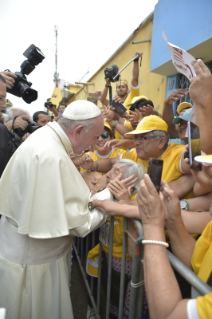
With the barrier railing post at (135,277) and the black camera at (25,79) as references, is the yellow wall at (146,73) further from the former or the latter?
the barrier railing post at (135,277)

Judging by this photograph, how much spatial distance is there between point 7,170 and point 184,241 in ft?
4.61

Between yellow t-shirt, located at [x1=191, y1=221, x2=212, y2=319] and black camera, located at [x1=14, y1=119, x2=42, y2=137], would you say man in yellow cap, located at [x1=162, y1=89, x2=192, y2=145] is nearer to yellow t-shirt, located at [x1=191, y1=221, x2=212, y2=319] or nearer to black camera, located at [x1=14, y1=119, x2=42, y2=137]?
yellow t-shirt, located at [x1=191, y1=221, x2=212, y2=319]

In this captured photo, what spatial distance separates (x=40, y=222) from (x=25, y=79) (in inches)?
103

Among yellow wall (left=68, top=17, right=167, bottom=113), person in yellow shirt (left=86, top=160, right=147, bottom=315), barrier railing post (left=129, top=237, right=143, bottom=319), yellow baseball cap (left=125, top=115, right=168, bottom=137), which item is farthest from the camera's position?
yellow wall (left=68, top=17, right=167, bottom=113)

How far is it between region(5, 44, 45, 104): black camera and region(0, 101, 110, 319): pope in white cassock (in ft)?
5.22

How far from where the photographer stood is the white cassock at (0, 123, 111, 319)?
1.39 m

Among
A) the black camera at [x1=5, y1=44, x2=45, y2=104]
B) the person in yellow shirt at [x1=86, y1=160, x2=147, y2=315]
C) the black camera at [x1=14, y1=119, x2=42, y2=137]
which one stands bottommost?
the person in yellow shirt at [x1=86, y1=160, x2=147, y2=315]

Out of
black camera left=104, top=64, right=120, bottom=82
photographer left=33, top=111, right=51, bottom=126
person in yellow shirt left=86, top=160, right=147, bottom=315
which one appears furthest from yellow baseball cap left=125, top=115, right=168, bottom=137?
photographer left=33, top=111, right=51, bottom=126

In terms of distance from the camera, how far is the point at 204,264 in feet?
3.30

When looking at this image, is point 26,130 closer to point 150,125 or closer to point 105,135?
point 105,135

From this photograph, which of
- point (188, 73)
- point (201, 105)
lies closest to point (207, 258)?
point (201, 105)

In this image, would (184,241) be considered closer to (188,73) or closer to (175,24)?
(188,73)

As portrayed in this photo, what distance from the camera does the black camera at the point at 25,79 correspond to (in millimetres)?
2928

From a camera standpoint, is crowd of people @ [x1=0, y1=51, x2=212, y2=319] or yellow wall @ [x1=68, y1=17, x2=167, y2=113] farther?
yellow wall @ [x1=68, y1=17, x2=167, y2=113]
